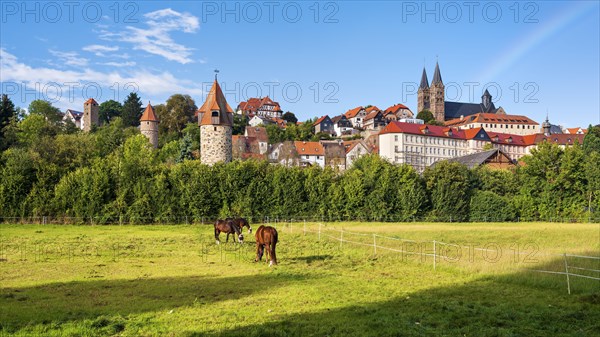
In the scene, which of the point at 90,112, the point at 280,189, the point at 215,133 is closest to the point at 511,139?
the point at 215,133

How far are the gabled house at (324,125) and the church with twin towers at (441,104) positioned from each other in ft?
164

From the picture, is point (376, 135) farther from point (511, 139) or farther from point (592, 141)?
point (592, 141)

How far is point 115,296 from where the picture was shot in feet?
47.4

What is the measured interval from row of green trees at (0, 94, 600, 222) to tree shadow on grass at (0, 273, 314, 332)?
3079 cm

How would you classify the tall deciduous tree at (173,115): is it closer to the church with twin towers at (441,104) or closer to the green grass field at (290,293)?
the green grass field at (290,293)

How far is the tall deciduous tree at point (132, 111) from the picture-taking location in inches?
4751

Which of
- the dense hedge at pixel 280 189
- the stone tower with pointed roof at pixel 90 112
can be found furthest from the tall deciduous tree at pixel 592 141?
the stone tower with pointed roof at pixel 90 112

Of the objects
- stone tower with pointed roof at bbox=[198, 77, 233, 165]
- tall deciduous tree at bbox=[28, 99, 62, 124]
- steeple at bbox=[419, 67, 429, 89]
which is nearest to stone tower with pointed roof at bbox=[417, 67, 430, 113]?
steeple at bbox=[419, 67, 429, 89]

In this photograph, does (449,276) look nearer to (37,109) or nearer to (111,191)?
(111,191)

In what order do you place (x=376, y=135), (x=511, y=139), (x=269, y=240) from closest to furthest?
(x=269, y=240) → (x=376, y=135) → (x=511, y=139)

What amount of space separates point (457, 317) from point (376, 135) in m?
118

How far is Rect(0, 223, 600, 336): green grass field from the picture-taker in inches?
439

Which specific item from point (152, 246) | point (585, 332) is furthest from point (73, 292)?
point (585, 332)

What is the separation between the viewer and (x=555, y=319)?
11.8 meters
